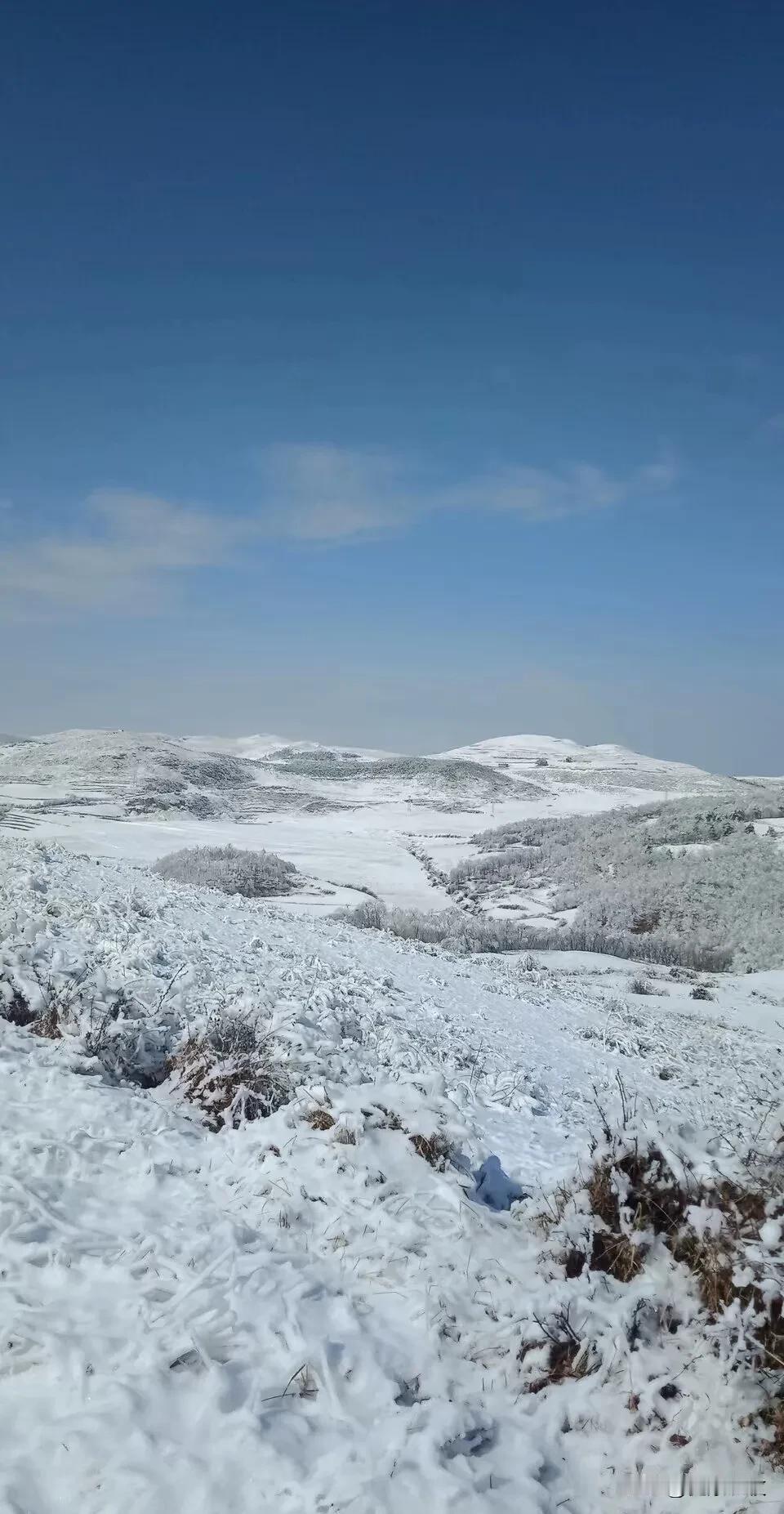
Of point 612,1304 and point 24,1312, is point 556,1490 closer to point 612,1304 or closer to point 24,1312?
point 612,1304

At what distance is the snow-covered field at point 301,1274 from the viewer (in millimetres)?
2938

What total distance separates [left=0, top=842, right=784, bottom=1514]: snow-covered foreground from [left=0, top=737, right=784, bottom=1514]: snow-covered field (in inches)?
0.6

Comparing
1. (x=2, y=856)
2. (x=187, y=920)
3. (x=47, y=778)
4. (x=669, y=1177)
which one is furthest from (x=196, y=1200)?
(x=47, y=778)

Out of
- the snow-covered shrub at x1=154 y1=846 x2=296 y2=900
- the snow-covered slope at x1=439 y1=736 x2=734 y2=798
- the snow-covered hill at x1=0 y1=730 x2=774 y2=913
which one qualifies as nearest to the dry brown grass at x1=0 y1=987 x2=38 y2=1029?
the snow-covered hill at x1=0 y1=730 x2=774 y2=913

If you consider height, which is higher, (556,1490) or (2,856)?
(2,856)

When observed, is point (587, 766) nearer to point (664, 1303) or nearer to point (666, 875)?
point (666, 875)

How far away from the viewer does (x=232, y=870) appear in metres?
29.7

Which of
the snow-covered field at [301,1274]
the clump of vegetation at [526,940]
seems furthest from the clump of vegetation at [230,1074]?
the clump of vegetation at [526,940]

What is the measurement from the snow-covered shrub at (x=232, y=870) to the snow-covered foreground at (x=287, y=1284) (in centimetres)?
1975

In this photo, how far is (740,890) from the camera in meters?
25.1

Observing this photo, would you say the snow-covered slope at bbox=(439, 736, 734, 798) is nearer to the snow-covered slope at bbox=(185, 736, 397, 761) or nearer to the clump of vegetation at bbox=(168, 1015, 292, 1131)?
the snow-covered slope at bbox=(185, 736, 397, 761)

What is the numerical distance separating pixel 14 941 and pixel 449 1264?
19.9ft

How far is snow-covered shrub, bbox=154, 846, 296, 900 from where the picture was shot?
92.0 feet

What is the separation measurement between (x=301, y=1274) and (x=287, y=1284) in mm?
128
